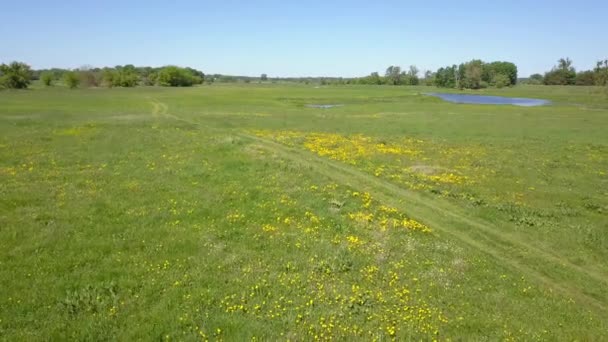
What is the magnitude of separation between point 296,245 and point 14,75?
14239cm

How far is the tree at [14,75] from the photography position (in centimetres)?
11931

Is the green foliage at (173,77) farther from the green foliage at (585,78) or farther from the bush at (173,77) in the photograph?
the green foliage at (585,78)

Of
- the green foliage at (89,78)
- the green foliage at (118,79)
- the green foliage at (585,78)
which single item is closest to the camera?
the green foliage at (118,79)

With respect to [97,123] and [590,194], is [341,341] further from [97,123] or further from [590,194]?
[97,123]

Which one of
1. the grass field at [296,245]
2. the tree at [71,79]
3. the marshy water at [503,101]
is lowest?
the grass field at [296,245]

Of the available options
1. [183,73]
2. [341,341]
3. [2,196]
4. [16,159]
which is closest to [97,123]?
[16,159]

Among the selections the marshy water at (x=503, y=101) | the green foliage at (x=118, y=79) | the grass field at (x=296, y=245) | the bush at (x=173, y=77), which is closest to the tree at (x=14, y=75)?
the green foliage at (x=118, y=79)

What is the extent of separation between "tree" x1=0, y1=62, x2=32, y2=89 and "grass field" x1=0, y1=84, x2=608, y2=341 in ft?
378

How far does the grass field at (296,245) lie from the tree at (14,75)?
11527cm

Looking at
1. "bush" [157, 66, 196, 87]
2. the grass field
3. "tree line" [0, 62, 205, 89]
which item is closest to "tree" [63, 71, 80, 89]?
"tree line" [0, 62, 205, 89]

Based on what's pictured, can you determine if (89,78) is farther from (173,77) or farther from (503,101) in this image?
(503,101)

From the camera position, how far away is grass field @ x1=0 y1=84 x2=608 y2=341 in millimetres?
9539

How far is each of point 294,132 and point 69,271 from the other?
30.6 meters

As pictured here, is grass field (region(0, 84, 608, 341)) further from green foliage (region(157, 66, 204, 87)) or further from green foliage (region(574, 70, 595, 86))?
green foliage (region(574, 70, 595, 86))
